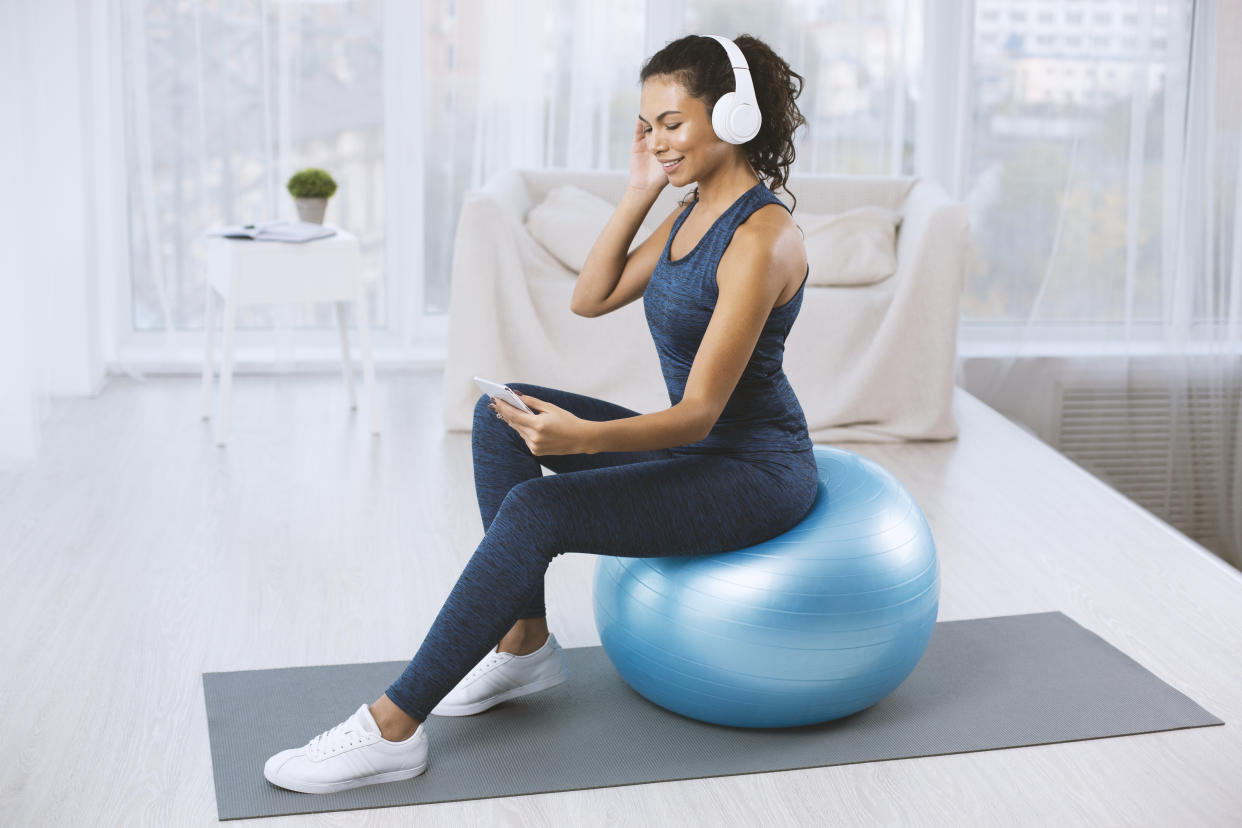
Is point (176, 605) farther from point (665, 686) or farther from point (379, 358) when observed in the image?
point (379, 358)

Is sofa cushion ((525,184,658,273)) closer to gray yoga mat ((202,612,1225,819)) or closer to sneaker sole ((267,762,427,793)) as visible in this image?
gray yoga mat ((202,612,1225,819))

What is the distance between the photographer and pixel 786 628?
1722 mm

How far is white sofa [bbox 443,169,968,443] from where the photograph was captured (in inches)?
132

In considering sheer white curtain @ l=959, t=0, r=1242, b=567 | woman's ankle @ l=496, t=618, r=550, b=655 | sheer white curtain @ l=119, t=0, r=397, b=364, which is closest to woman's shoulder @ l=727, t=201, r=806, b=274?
woman's ankle @ l=496, t=618, r=550, b=655

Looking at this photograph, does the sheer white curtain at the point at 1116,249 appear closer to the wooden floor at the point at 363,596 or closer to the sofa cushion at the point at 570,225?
the wooden floor at the point at 363,596

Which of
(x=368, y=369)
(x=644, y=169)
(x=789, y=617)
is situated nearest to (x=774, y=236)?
(x=644, y=169)

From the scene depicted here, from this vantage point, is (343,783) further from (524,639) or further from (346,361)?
(346,361)

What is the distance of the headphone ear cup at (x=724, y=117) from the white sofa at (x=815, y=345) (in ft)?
5.66

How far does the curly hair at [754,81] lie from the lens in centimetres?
164

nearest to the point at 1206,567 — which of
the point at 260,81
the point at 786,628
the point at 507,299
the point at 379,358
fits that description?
the point at 786,628

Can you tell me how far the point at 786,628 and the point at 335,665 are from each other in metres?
0.74

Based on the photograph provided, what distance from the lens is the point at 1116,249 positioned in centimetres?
425

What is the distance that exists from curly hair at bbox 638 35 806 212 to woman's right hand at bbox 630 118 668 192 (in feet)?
0.47

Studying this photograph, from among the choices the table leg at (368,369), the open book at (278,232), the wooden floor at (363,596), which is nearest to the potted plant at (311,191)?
the open book at (278,232)
